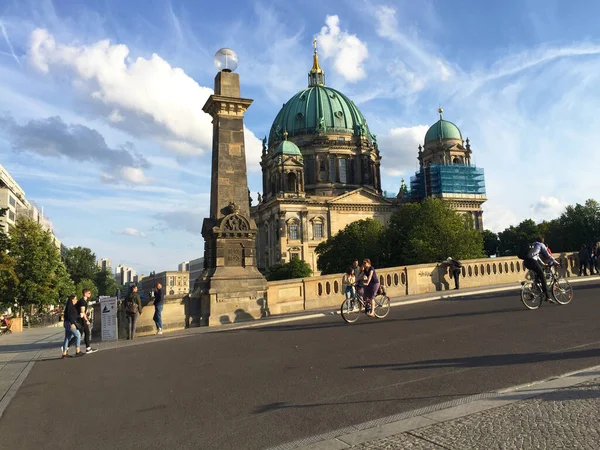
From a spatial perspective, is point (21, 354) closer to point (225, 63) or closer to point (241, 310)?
point (241, 310)

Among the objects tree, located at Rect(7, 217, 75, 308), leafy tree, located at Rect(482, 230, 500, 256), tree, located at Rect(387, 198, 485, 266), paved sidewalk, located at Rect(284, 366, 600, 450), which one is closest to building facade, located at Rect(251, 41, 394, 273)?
leafy tree, located at Rect(482, 230, 500, 256)

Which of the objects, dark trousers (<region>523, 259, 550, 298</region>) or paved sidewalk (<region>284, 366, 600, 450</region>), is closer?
paved sidewalk (<region>284, 366, 600, 450</region>)

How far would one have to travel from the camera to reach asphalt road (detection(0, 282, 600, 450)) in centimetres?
536

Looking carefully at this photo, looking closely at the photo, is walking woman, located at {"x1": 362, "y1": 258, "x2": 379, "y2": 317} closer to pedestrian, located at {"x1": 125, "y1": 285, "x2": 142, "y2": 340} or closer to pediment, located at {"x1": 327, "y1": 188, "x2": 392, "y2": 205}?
pedestrian, located at {"x1": 125, "y1": 285, "x2": 142, "y2": 340}

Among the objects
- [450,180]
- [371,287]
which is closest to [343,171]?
[450,180]

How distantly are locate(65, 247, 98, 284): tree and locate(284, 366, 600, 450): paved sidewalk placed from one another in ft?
360

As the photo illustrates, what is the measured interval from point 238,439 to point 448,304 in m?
12.1

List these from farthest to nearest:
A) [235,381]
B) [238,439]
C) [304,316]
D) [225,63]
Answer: [225,63] < [304,316] < [235,381] < [238,439]

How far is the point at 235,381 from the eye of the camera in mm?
7395

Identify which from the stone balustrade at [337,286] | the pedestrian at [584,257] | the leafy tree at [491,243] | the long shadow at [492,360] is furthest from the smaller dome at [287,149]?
the long shadow at [492,360]

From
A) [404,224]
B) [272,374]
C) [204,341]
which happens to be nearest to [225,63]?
[204,341]

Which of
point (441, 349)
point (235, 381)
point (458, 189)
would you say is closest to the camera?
point (235, 381)

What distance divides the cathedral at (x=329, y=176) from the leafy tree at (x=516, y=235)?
6356 mm

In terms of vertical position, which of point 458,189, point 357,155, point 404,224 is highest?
point 357,155
